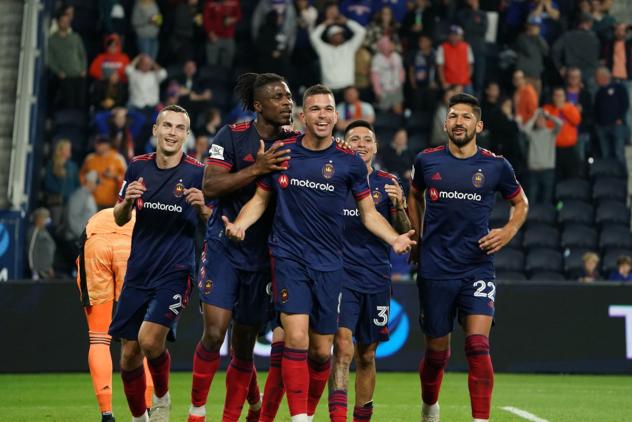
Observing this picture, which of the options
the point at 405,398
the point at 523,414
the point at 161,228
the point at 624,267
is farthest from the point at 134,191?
the point at 624,267

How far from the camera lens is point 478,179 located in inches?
398

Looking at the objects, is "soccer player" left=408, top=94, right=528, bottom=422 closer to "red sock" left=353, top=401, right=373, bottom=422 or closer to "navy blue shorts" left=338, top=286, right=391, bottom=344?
"navy blue shorts" left=338, top=286, right=391, bottom=344

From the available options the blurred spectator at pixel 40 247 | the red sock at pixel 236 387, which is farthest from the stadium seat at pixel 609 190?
the red sock at pixel 236 387

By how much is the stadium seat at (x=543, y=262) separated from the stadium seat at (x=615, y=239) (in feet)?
2.54

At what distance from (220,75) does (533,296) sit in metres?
7.63

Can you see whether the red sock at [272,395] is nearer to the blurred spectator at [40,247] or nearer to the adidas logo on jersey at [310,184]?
the adidas logo on jersey at [310,184]

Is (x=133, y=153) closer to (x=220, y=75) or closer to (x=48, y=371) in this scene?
(x=220, y=75)

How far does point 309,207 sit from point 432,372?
210cm

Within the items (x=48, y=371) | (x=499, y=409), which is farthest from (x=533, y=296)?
(x=48, y=371)

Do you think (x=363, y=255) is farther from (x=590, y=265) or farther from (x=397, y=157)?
(x=397, y=157)

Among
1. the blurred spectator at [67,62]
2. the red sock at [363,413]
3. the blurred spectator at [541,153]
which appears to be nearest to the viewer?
the red sock at [363,413]

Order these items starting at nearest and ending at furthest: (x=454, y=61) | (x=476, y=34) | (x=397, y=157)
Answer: (x=397, y=157), (x=454, y=61), (x=476, y=34)

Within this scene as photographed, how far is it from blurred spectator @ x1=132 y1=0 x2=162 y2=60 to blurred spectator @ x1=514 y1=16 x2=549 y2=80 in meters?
6.12

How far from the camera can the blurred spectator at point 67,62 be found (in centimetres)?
2083
